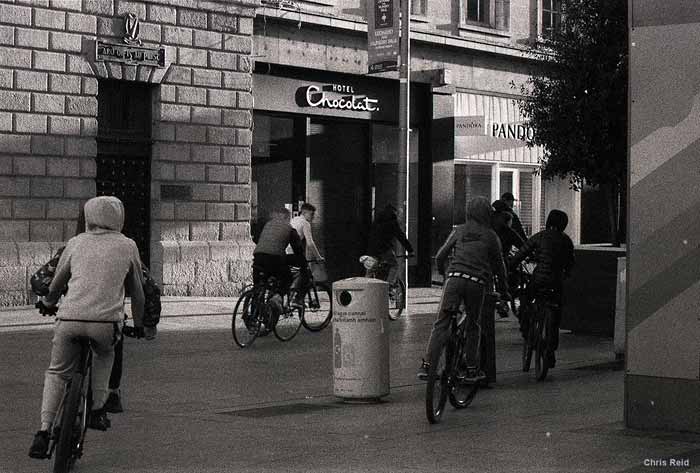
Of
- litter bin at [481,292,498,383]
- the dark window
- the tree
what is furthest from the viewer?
the dark window

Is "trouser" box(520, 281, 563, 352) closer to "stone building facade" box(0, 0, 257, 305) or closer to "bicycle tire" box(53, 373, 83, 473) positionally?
"bicycle tire" box(53, 373, 83, 473)

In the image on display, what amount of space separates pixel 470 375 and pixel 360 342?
3.29 feet

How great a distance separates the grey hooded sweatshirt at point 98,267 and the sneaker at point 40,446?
66 cm

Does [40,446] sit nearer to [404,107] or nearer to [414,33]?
[404,107]

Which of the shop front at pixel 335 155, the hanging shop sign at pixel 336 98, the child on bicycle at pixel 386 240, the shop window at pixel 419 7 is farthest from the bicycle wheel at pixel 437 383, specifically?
the shop window at pixel 419 7

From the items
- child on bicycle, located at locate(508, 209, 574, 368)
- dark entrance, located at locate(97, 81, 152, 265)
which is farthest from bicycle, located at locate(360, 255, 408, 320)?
child on bicycle, located at locate(508, 209, 574, 368)

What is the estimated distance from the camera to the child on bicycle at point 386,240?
20.2 metres

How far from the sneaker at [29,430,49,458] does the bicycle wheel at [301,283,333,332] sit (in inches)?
391

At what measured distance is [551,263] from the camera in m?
13.6

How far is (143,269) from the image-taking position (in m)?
8.16

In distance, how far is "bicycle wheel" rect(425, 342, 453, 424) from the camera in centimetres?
979

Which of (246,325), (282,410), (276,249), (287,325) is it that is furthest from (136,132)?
(282,410)

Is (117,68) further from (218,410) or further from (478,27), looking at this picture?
(218,410)

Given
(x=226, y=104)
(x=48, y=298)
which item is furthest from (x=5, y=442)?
(x=226, y=104)
